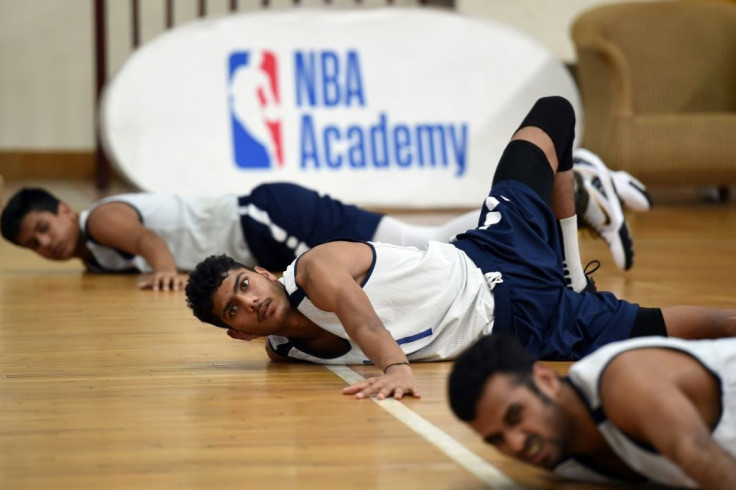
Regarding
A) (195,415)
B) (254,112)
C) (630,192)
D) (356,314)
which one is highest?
(356,314)

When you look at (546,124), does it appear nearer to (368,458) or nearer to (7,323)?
(368,458)

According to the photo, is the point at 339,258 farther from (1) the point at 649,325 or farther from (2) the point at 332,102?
(2) the point at 332,102

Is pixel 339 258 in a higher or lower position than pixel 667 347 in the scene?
lower

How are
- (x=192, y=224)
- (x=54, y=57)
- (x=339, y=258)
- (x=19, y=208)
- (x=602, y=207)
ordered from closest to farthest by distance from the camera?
(x=339, y=258), (x=602, y=207), (x=19, y=208), (x=192, y=224), (x=54, y=57)

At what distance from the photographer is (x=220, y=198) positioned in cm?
385

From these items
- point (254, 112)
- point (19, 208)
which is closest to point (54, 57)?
point (254, 112)

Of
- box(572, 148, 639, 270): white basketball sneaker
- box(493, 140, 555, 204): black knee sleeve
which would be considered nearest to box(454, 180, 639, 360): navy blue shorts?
box(493, 140, 555, 204): black knee sleeve

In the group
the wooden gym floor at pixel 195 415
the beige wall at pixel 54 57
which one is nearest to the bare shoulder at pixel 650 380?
the wooden gym floor at pixel 195 415

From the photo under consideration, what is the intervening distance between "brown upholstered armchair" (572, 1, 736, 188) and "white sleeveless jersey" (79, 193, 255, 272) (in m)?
2.56

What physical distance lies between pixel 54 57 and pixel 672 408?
648cm

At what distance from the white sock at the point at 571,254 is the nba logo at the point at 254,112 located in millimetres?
3390

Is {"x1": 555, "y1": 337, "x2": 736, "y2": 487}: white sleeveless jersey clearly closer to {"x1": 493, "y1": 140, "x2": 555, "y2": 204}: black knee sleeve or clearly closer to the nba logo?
{"x1": 493, "y1": 140, "x2": 555, "y2": 204}: black knee sleeve

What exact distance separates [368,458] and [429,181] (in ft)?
14.7

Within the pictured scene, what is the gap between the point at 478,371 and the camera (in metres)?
1.43
